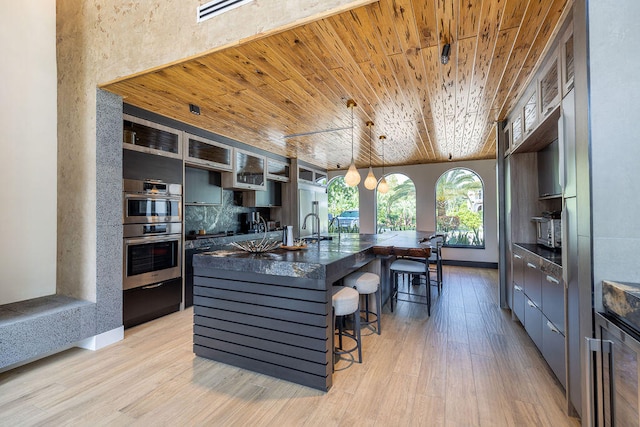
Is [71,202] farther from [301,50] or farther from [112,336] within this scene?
[301,50]

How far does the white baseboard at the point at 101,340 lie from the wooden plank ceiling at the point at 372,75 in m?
2.47

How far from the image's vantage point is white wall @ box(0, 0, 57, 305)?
269 centimetres

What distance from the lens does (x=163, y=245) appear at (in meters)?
3.63

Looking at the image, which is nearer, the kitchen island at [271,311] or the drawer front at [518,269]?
the kitchen island at [271,311]

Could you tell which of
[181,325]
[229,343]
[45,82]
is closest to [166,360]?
[229,343]

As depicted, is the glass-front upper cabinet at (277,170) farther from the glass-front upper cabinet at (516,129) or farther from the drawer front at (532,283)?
the drawer front at (532,283)

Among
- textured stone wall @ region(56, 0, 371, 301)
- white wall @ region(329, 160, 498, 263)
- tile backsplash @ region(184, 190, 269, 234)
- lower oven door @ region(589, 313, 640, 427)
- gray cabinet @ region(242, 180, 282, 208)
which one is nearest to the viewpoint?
lower oven door @ region(589, 313, 640, 427)

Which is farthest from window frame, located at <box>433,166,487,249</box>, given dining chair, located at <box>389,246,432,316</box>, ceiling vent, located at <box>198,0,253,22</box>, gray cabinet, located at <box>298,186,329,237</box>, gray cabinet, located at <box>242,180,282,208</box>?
ceiling vent, located at <box>198,0,253,22</box>

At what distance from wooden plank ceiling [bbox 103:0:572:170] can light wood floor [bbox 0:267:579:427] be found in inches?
102

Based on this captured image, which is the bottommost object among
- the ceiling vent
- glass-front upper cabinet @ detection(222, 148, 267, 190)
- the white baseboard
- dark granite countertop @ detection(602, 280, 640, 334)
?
the white baseboard

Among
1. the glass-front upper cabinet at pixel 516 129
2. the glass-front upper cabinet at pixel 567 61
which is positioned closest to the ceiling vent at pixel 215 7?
the glass-front upper cabinet at pixel 567 61

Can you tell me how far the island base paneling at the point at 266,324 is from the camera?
2132mm

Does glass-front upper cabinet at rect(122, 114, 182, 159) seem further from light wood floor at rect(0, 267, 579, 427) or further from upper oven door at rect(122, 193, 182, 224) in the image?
light wood floor at rect(0, 267, 579, 427)

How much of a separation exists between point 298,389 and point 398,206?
6.26 m
